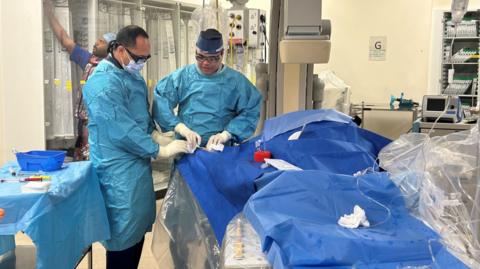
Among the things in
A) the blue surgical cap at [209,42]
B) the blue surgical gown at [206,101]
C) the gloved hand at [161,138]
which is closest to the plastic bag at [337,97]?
the blue surgical gown at [206,101]

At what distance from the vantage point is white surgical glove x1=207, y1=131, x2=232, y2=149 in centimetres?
242

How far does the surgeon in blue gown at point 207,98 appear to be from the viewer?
100.0 inches

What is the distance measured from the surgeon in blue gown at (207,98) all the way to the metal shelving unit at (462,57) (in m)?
3.80

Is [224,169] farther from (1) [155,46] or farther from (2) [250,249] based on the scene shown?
(1) [155,46]

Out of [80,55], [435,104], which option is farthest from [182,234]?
[435,104]

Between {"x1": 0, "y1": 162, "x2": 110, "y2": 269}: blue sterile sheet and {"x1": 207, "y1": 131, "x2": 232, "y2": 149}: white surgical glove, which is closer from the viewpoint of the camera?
{"x1": 0, "y1": 162, "x2": 110, "y2": 269}: blue sterile sheet

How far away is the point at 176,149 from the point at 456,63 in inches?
172

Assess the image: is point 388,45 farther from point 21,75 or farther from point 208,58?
point 21,75

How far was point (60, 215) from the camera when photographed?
6.58 feet

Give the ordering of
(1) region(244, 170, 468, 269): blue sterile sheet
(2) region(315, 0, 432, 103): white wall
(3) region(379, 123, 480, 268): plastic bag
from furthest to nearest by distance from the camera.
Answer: (2) region(315, 0, 432, 103): white wall < (3) region(379, 123, 480, 268): plastic bag < (1) region(244, 170, 468, 269): blue sterile sheet

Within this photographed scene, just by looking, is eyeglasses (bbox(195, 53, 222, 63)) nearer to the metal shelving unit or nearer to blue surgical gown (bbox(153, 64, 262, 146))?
blue surgical gown (bbox(153, 64, 262, 146))

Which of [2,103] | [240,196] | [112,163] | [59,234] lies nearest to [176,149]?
[112,163]

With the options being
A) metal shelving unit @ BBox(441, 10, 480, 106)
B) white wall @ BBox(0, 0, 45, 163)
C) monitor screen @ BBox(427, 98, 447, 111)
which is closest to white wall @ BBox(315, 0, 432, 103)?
metal shelving unit @ BBox(441, 10, 480, 106)

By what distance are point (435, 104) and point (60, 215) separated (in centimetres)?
348
